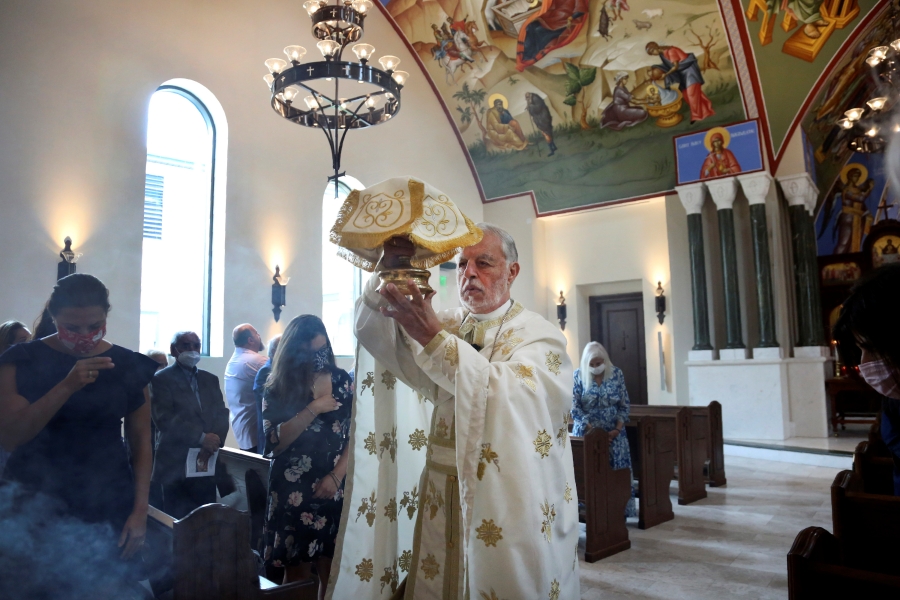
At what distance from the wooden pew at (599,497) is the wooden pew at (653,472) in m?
0.48

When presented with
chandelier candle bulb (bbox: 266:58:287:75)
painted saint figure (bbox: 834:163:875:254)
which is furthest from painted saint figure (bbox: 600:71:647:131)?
chandelier candle bulb (bbox: 266:58:287:75)

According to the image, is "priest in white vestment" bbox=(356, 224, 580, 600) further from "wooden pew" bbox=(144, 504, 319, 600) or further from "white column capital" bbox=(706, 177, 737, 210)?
"white column capital" bbox=(706, 177, 737, 210)

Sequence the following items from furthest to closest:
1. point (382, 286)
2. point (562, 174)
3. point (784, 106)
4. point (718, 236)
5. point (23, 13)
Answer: point (562, 174) < point (718, 236) < point (784, 106) < point (23, 13) < point (382, 286)

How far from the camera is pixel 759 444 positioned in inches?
368

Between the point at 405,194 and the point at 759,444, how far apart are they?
9.12 meters

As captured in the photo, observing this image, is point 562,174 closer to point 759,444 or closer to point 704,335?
point 704,335

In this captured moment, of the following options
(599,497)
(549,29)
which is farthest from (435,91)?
(599,497)

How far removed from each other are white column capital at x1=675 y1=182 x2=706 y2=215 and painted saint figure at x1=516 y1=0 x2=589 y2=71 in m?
3.04

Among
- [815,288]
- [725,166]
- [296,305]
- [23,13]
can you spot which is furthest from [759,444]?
[23,13]

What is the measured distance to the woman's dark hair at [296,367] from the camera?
9.40 feet

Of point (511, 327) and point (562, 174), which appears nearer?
point (511, 327)

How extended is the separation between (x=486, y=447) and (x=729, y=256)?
9.74m

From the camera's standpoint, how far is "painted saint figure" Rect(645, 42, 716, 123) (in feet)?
32.8

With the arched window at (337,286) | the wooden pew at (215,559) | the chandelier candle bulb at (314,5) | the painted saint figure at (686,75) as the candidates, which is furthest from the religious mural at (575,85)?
the wooden pew at (215,559)
